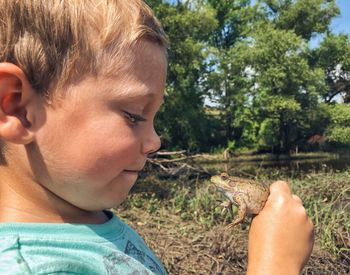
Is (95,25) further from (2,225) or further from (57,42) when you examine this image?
(2,225)

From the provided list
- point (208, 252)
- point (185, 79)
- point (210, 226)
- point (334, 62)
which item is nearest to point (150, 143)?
point (208, 252)

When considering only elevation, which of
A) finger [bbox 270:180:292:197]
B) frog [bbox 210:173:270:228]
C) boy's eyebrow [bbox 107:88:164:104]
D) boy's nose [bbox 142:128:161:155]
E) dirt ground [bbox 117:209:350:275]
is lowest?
dirt ground [bbox 117:209:350:275]

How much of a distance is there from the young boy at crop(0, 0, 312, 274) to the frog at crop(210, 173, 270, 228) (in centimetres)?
68

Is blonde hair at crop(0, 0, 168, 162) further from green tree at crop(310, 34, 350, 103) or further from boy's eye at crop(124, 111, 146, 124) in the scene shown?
green tree at crop(310, 34, 350, 103)

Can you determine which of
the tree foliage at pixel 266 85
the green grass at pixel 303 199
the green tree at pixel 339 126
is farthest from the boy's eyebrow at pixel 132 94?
the green tree at pixel 339 126

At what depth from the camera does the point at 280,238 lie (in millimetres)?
1398

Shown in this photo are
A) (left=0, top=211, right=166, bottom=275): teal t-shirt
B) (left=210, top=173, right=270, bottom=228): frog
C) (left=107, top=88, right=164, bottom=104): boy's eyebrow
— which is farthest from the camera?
(left=210, top=173, right=270, bottom=228): frog

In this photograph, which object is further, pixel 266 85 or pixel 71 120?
pixel 266 85

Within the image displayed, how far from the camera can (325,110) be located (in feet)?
76.1

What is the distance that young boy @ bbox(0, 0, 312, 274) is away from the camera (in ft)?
3.36

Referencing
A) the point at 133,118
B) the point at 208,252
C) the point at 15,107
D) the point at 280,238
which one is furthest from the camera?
the point at 208,252

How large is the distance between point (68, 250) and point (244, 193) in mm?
1175

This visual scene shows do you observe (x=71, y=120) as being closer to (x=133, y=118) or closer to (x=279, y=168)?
(x=133, y=118)

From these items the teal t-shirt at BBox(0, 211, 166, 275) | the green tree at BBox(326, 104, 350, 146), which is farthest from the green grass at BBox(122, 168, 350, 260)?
the green tree at BBox(326, 104, 350, 146)
